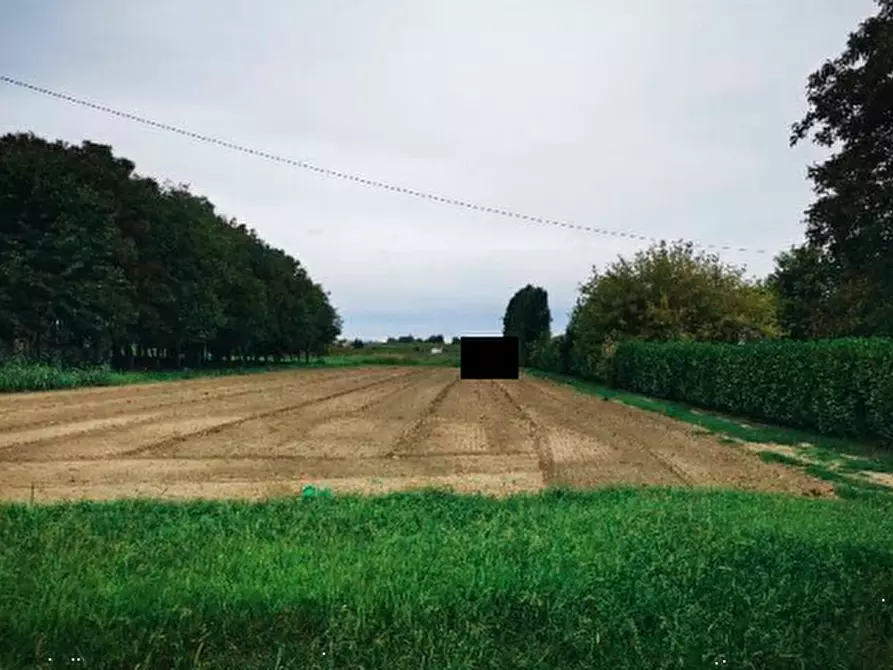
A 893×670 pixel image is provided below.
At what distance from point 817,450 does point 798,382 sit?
492 centimetres

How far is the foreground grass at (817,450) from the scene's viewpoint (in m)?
12.5

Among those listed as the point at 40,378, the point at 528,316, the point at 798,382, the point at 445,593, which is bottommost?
the point at 445,593

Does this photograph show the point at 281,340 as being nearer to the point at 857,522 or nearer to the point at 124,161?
the point at 124,161

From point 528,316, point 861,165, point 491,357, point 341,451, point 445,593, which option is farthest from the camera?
point 528,316

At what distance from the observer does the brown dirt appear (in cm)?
1150

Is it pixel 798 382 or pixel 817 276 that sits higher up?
pixel 817 276

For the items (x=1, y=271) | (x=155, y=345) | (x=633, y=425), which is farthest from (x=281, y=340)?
(x=633, y=425)

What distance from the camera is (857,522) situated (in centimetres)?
788

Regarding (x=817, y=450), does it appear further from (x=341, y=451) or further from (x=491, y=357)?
(x=341, y=451)

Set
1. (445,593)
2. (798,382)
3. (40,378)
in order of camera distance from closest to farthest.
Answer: (445,593) → (798,382) → (40,378)

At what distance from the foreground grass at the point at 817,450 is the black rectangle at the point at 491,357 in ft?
16.3

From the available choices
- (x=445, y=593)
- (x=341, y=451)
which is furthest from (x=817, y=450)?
(x=445, y=593)

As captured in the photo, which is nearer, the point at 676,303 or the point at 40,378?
the point at 40,378

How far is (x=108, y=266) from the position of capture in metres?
43.9
